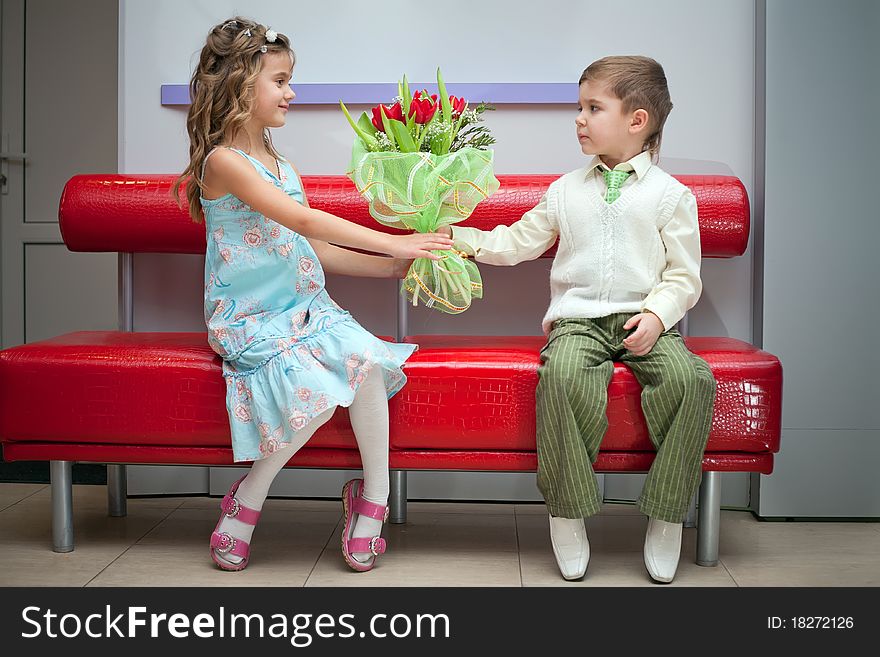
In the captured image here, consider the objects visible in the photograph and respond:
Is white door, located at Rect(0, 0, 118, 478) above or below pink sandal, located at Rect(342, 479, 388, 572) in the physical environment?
above

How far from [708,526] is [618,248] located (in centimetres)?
63

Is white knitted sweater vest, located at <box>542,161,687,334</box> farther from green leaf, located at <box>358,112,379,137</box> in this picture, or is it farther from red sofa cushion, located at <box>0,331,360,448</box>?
red sofa cushion, located at <box>0,331,360,448</box>

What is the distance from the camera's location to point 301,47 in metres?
2.65

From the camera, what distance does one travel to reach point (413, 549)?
2252mm

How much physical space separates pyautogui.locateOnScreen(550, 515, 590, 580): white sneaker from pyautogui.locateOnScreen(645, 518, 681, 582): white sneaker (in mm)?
134

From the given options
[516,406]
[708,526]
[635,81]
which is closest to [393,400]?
[516,406]

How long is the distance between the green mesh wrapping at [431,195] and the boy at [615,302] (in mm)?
122

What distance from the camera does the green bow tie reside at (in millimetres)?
2138

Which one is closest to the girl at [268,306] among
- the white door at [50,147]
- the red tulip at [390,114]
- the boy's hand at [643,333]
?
the red tulip at [390,114]

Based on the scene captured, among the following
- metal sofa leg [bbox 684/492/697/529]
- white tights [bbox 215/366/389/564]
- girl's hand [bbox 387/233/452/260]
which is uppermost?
girl's hand [bbox 387/233/452/260]

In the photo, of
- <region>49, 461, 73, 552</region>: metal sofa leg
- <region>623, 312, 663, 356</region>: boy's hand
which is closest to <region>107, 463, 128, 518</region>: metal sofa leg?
<region>49, 461, 73, 552</region>: metal sofa leg

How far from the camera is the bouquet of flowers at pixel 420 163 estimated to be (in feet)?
6.40
